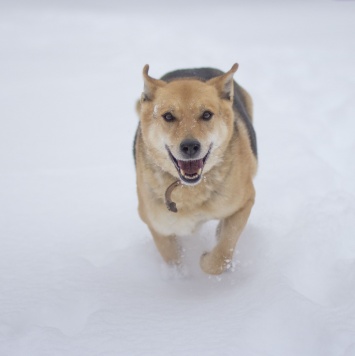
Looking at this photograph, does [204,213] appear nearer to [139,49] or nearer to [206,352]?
[206,352]

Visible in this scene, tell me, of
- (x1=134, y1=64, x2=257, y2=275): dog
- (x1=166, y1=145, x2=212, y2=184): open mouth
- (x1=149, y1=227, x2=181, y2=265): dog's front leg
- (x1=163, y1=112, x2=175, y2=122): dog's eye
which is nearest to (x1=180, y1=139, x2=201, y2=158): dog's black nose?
(x1=134, y1=64, x2=257, y2=275): dog

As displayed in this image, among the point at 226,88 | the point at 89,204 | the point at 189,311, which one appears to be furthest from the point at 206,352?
the point at 89,204

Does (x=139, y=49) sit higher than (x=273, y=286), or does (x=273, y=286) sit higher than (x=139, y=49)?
(x=139, y=49)

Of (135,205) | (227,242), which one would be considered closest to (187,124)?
(227,242)

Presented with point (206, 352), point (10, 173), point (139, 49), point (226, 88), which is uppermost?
point (139, 49)

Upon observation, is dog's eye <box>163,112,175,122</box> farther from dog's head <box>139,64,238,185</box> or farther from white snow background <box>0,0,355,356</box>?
white snow background <box>0,0,355,356</box>

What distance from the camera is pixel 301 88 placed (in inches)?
292

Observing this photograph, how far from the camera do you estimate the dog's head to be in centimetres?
329

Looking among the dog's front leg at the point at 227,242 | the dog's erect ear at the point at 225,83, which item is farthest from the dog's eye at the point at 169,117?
the dog's front leg at the point at 227,242

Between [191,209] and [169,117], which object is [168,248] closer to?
[191,209]

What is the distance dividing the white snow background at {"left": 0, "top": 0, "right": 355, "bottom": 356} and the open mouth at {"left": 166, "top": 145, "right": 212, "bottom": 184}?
0.94 m

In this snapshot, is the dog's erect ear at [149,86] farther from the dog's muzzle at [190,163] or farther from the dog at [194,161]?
the dog's muzzle at [190,163]

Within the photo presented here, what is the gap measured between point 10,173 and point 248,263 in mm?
3034

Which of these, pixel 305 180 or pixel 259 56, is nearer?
pixel 305 180
